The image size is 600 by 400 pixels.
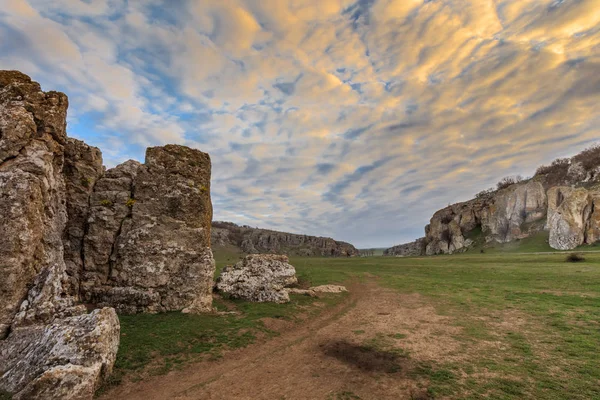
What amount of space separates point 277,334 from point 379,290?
17.0 meters

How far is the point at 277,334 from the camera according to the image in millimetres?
15523

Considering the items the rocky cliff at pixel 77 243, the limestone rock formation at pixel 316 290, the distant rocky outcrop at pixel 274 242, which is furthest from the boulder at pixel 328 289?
the distant rocky outcrop at pixel 274 242

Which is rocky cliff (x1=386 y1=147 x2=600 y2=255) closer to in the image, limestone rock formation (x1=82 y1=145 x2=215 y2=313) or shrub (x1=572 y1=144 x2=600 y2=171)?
shrub (x1=572 y1=144 x2=600 y2=171)

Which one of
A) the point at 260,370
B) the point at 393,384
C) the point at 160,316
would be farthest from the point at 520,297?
the point at 160,316

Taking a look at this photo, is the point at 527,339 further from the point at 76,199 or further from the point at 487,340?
the point at 76,199

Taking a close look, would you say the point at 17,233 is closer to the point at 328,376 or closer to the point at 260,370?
the point at 260,370

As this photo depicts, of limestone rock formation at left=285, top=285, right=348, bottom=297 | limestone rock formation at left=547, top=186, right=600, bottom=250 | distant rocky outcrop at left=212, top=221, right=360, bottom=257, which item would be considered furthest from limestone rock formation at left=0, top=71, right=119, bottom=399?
distant rocky outcrop at left=212, top=221, right=360, bottom=257

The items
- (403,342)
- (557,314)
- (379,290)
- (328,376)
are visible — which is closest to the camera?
(328,376)

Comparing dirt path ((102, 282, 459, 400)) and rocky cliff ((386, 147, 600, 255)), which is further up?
rocky cliff ((386, 147, 600, 255))

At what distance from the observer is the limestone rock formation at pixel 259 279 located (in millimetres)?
22219

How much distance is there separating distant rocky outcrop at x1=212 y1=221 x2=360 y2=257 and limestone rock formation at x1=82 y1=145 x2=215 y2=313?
148 m

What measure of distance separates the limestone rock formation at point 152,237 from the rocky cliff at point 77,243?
0.06 m

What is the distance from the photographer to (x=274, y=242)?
591ft

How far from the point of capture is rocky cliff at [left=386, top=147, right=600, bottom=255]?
66875 millimetres
